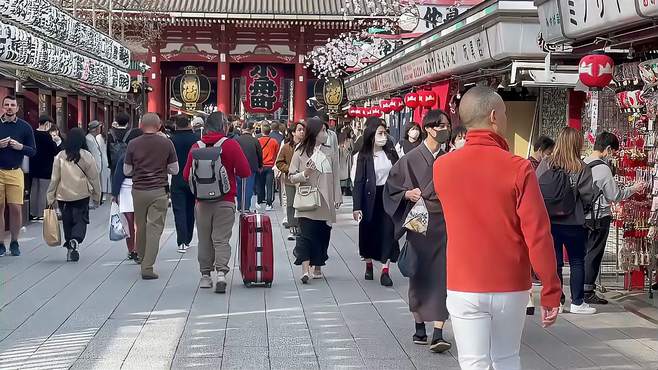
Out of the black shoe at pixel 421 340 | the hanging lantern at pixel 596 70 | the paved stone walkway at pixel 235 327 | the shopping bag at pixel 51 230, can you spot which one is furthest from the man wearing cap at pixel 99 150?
the black shoe at pixel 421 340

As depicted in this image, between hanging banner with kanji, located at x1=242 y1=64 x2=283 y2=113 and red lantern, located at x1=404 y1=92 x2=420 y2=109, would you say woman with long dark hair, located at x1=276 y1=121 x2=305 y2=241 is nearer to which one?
red lantern, located at x1=404 y1=92 x2=420 y2=109

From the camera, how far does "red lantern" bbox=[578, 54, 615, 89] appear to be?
28.0 feet

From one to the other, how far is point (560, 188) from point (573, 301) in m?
1.11

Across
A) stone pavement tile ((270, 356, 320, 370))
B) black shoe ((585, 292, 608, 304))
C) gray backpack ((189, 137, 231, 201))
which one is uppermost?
gray backpack ((189, 137, 231, 201))

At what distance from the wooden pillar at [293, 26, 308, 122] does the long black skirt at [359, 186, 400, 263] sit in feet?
85.3

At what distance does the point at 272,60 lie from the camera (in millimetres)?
36562

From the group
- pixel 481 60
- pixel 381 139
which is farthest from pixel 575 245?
pixel 481 60

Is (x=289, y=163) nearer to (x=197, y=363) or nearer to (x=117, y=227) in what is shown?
(x=117, y=227)

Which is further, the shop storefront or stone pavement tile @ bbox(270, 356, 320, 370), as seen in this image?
the shop storefront

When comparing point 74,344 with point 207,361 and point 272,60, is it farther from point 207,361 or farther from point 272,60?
point 272,60

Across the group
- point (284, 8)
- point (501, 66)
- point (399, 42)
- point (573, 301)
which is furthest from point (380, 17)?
point (573, 301)

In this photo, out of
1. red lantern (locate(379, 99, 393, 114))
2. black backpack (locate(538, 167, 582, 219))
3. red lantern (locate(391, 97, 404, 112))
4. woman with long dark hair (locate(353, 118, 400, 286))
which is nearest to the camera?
black backpack (locate(538, 167, 582, 219))

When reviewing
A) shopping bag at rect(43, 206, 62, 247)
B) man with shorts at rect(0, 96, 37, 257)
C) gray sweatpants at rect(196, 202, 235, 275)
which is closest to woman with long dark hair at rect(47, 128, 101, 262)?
shopping bag at rect(43, 206, 62, 247)

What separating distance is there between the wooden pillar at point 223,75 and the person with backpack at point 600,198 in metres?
27.8
